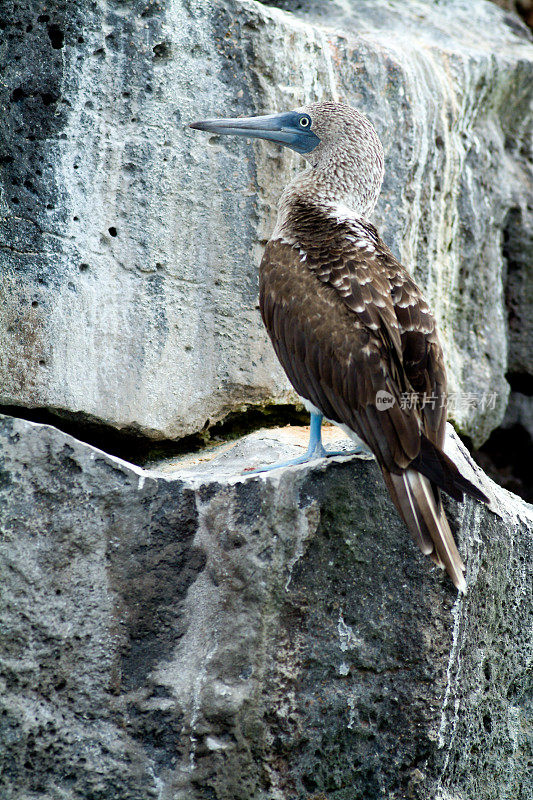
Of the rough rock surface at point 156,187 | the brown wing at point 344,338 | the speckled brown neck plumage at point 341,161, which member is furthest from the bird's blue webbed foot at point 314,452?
the speckled brown neck plumage at point 341,161

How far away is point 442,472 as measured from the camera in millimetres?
3137

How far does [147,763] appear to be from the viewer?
3.33 m

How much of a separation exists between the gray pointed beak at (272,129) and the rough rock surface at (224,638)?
1717mm

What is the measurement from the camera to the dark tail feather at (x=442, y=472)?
309 cm

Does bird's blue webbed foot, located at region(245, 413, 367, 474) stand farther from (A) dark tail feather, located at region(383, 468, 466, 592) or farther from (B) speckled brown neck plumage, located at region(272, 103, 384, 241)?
(B) speckled brown neck plumage, located at region(272, 103, 384, 241)

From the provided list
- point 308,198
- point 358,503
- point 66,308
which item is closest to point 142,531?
point 358,503

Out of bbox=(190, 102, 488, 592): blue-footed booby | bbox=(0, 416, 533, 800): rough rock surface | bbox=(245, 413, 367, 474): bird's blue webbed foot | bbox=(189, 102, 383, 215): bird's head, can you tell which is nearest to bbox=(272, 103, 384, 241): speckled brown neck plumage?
bbox=(189, 102, 383, 215): bird's head

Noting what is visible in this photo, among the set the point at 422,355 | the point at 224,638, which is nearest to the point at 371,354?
the point at 422,355

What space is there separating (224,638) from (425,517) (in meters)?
0.93

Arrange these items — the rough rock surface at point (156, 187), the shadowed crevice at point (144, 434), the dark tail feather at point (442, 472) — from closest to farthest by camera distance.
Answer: the dark tail feather at point (442, 472)
the rough rock surface at point (156, 187)
the shadowed crevice at point (144, 434)

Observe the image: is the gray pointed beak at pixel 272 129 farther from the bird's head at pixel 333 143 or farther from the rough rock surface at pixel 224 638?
the rough rock surface at pixel 224 638

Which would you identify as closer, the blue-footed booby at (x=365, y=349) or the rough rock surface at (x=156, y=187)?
the blue-footed booby at (x=365, y=349)

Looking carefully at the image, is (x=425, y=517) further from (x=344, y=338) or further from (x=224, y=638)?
(x=224, y=638)

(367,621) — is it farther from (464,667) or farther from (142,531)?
(142,531)
